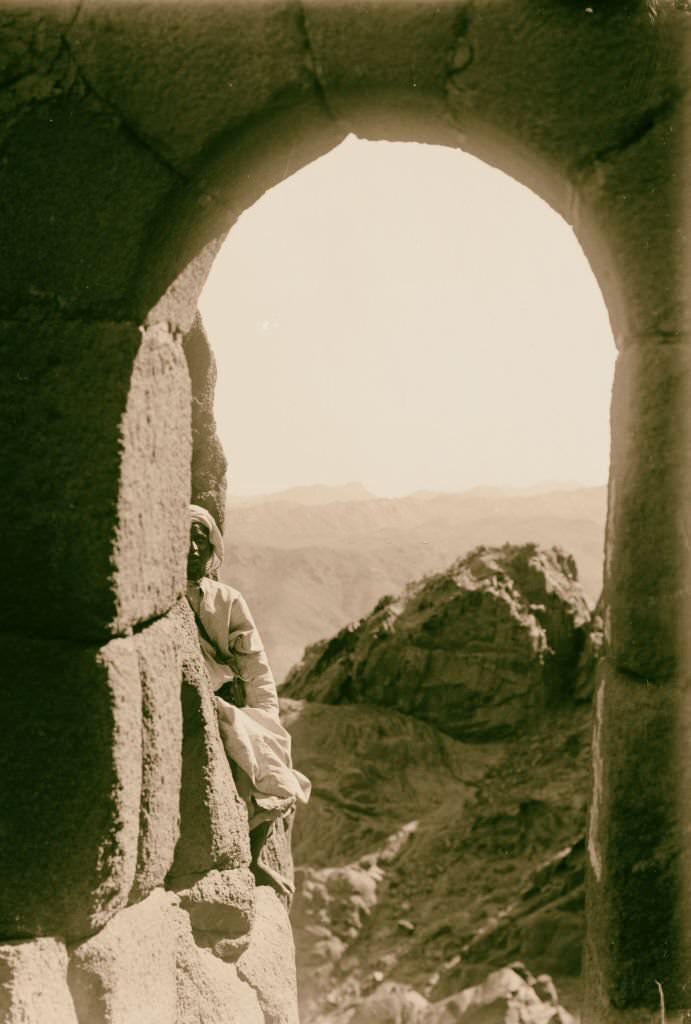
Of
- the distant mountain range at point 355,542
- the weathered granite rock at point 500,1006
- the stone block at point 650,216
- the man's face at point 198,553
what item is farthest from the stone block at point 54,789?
the distant mountain range at point 355,542

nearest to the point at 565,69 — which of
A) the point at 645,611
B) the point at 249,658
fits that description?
the point at 645,611

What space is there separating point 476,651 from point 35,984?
6084 millimetres

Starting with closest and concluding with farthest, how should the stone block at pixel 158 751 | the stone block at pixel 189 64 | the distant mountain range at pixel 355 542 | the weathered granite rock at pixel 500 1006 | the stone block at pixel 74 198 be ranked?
1. the stone block at pixel 189 64
2. the stone block at pixel 74 198
3. the stone block at pixel 158 751
4. the weathered granite rock at pixel 500 1006
5. the distant mountain range at pixel 355 542

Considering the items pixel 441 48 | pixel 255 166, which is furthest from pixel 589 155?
pixel 255 166

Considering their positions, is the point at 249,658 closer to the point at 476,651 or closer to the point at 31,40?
the point at 31,40

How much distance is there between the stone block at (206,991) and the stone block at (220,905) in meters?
0.06

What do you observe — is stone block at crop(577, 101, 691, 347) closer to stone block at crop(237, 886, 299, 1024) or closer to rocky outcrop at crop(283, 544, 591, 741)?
stone block at crop(237, 886, 299, 1024)

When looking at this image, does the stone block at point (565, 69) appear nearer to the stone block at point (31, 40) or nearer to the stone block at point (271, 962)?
the stone block at point (31, 40)

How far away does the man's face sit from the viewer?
13.4ft

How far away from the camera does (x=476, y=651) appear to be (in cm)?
883

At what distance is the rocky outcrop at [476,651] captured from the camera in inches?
341

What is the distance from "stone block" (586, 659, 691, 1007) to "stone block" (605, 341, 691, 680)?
106mm

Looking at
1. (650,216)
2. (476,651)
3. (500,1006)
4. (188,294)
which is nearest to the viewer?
(650,216)

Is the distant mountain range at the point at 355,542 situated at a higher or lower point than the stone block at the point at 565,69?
higher
